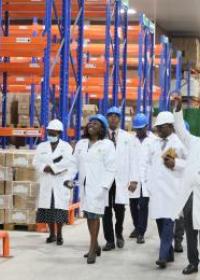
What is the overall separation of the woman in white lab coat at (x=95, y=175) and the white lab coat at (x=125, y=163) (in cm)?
77

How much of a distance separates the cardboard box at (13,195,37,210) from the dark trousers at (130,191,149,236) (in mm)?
1503

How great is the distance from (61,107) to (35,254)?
3339 mm

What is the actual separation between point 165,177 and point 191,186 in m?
0.67

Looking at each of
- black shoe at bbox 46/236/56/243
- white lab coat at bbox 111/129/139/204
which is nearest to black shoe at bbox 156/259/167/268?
white lab coat at bbox 111/129/139/204

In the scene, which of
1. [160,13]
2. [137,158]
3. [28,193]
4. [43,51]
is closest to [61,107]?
[43,51]

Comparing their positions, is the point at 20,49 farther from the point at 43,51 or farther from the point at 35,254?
the point at 35,254

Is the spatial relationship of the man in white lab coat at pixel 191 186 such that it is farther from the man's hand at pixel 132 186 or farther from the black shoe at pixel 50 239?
the black shoe at pixel 50 239

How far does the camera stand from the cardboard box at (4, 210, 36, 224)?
10266mm

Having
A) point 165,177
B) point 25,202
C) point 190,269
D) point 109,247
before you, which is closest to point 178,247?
point 109,247

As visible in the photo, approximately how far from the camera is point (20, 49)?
10.6 meters

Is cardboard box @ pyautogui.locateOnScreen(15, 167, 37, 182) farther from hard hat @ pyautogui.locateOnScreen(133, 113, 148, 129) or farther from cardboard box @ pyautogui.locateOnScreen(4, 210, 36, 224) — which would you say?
hard hat @ pyautogui.locateOnScreen(133, 113, 148, 129)

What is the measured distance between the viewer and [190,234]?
7387 mm

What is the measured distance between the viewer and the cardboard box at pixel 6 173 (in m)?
10.3

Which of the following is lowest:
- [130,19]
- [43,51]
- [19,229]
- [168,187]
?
[19,229]
